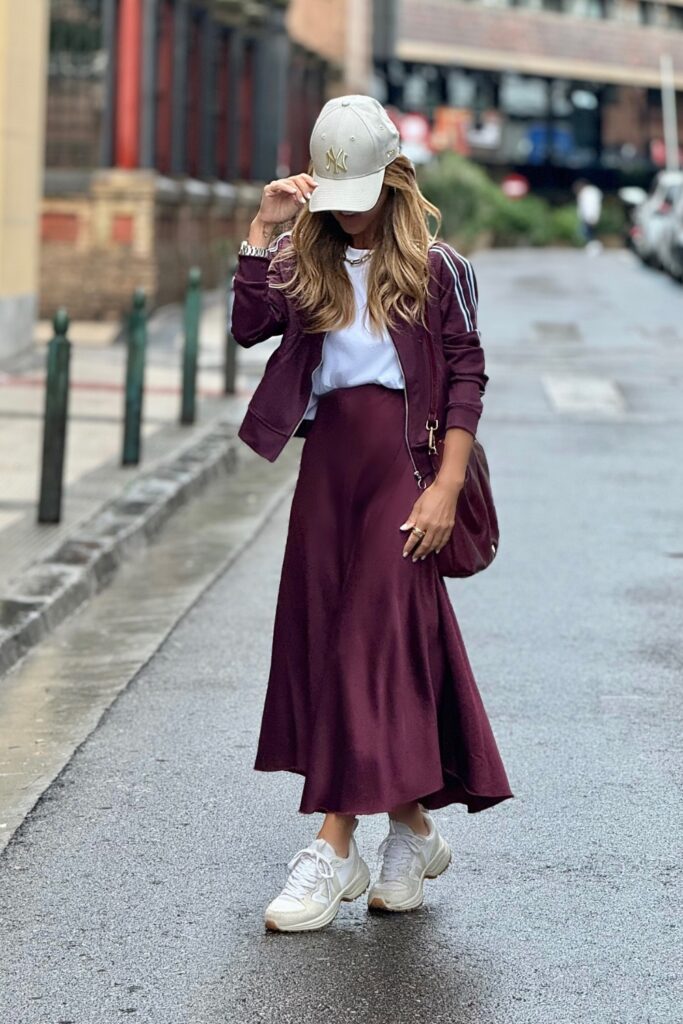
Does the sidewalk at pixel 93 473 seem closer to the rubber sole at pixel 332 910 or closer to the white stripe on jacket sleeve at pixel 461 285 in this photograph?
the rubber sole at pixel 332 910

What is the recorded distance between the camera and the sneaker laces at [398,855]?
5008 mm

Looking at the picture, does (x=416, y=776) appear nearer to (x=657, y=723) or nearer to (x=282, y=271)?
(x=282, y=271)

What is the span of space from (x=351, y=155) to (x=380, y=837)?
6.10 feet

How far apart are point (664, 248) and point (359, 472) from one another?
33.9 meters

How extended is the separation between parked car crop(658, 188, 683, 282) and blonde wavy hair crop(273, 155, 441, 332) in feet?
100

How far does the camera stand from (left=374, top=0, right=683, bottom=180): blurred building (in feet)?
234

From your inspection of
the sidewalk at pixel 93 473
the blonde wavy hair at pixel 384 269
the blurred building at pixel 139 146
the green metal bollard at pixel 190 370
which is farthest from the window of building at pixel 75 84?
the blonde wavy hair at pixel 384 269

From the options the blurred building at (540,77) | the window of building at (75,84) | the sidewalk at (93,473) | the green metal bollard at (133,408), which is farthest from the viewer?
the blurred building at (540,77)

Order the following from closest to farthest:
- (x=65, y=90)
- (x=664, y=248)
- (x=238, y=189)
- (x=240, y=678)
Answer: (x=240, y=678)
(x=65, y=90)
(x=238, y=189)
(x=664, y=248)

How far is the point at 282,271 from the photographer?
4.94 meters

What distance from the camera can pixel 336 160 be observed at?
15.4 ft

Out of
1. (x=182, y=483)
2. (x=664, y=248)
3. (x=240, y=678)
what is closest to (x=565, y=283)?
(x=664, y=248)

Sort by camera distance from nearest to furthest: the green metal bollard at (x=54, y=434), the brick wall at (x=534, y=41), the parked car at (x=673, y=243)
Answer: the green metal bollard at (x=54, y=434) < the parked car at (x=673, y=243) < the brick wall at (x=534, y=41)

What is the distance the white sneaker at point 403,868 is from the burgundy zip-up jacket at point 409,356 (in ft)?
2.74
